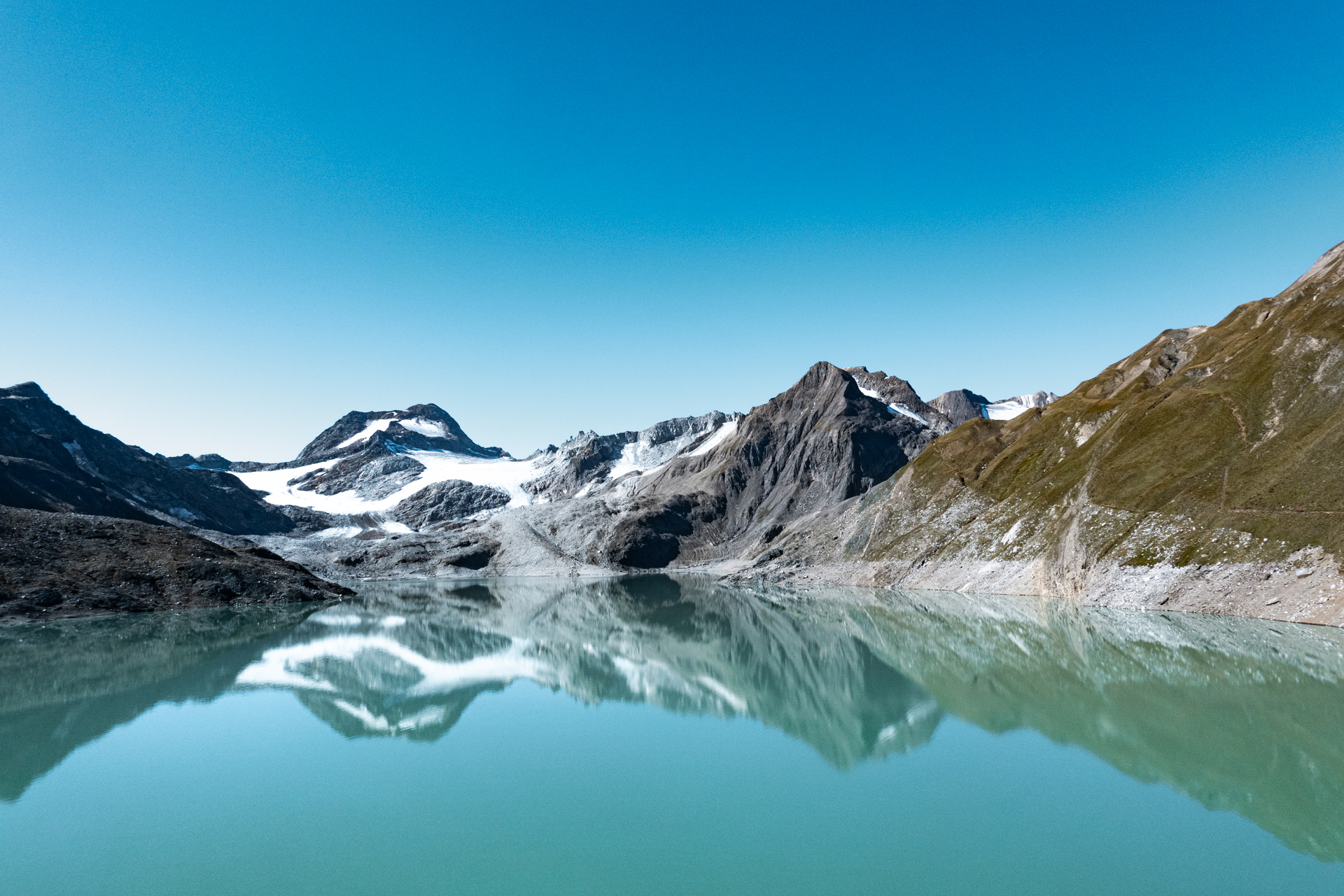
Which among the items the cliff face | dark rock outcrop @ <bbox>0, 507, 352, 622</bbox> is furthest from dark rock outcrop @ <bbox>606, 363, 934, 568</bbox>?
dark rock outcrop @ <bbox>0, 507, 352, 622</bbox>

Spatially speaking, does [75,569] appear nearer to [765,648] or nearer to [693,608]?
[693,608]

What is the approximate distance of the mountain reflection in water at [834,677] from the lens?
81.9 ft

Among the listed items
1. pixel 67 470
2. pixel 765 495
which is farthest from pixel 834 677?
pixel 67 470

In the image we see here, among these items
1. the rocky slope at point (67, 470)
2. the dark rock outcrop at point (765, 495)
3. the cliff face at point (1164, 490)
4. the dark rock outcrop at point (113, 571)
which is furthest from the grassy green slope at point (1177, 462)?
the rocky slope at point (67, 470)

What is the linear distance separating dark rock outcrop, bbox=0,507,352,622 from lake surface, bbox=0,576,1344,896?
107 feet

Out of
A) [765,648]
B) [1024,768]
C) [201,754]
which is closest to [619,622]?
[765,648]

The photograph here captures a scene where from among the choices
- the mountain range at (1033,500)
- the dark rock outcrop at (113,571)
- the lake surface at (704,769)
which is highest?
the mountain range at (1033,500)

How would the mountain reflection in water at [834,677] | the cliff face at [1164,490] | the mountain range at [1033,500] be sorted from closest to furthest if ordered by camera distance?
the mountain reflection in water at [834,677]
the cliff face at [1164,490]
the mountain range at [1033,500]

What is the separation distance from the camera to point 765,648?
57281 millimetres

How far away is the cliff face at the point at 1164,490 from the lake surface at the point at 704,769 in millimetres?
8473

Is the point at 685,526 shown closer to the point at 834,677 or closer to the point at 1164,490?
the point at 1164,490

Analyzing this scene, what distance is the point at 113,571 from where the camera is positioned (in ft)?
286

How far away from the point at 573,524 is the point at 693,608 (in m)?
110

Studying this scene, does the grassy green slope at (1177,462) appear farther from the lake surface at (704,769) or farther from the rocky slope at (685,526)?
the rocky slope at (685,526)
